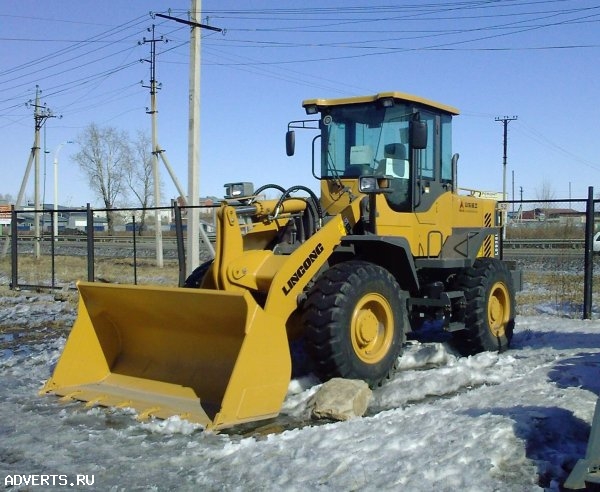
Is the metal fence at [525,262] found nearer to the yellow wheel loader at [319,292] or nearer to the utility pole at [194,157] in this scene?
the utility pole at [194,157]

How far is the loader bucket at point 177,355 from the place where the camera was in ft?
19.1

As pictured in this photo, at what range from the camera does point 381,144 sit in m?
8.07

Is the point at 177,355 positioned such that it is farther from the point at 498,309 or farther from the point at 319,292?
the point at 498,309

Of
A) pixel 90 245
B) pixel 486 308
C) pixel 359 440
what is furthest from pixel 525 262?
pixel 359 440

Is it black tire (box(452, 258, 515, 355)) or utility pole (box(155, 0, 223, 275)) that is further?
utility pole (box(155, 0, 223, 275))

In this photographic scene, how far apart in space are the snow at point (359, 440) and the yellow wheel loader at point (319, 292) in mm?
310

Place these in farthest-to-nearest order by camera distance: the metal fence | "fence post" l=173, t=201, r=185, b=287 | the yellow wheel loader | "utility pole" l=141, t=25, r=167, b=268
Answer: "utility pole" l=141, t=25, r=167, b=268 → "fence post" l=173, t=201, r=185, b=287 → the metal fence → the yellow wheel loader

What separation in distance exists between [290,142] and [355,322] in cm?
269

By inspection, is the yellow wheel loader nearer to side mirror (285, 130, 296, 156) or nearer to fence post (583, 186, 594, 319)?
side mirror (285, 130, 296, 156)

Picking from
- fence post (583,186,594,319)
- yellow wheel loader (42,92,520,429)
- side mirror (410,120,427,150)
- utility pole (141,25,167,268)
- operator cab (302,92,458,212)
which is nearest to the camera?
yellow wheel loader (42,92,520,429)

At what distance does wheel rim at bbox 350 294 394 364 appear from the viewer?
264 inches

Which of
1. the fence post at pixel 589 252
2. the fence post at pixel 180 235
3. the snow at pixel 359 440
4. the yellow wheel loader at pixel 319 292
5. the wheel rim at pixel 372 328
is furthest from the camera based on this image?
the fence post at pixel 180 235

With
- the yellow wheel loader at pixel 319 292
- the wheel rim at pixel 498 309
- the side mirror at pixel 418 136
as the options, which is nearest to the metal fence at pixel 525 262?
the wheel rim at pixel 498 309

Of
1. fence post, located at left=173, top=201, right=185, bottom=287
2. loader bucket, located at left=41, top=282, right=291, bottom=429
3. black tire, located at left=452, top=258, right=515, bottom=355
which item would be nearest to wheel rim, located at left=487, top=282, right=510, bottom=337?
black tire, located at left=452, top=258, right=515, bottom=355
